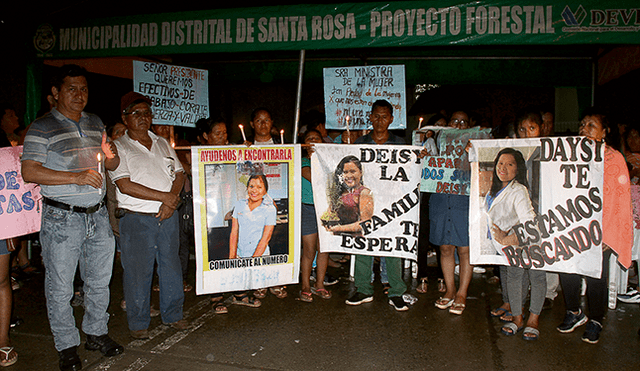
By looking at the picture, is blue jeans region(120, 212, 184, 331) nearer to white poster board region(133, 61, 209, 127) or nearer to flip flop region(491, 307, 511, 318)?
white poster board region(133, 61, 209, 127)

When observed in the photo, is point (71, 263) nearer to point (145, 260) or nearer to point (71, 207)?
point (71, 207)

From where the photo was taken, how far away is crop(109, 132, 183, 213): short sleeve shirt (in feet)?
11.5

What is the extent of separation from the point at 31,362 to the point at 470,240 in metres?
3.61

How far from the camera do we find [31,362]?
3258mm

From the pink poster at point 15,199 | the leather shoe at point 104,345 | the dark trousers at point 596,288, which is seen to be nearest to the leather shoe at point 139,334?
the leather shoe at point 104,345

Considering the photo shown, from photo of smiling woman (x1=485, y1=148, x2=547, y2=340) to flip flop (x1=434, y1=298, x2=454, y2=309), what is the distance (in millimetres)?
640

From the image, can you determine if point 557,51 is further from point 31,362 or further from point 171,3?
point 31,362

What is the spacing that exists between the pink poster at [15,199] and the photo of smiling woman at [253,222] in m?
1.57

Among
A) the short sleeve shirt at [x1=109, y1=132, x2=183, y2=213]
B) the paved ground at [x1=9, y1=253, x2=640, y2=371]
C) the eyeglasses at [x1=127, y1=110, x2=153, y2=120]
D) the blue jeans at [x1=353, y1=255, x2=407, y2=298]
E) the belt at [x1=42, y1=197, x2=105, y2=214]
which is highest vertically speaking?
the eyeglasses at [x1=127, y1=110, x2=153, y2=120]

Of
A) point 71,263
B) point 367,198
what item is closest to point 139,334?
point 71,263

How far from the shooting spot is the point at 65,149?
10.1 ft

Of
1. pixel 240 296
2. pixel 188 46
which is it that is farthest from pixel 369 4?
pixel 240 296

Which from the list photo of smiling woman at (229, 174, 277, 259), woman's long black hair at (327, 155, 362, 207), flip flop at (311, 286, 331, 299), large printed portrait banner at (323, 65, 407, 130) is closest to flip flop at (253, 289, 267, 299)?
flip flop at (311, 286, 331, 299)

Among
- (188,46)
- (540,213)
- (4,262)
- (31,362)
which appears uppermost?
(188,46)
